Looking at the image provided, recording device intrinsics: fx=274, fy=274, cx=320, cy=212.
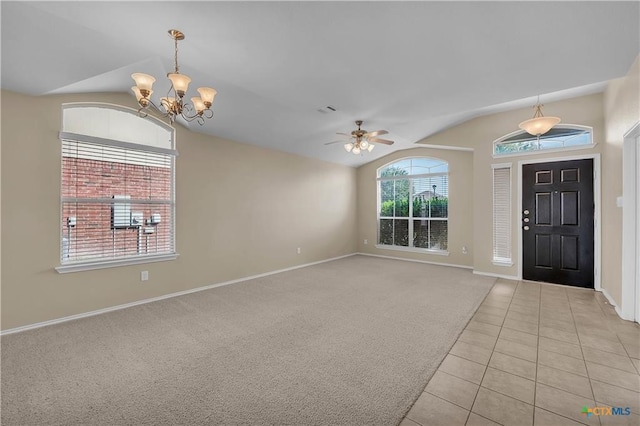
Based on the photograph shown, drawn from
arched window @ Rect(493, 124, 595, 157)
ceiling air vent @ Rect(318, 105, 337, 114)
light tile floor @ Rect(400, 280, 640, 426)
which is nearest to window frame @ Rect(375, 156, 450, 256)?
arched window @ Rect(493, 124, 595, 157)

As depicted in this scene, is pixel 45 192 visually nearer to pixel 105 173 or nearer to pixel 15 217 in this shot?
pixel 15 217

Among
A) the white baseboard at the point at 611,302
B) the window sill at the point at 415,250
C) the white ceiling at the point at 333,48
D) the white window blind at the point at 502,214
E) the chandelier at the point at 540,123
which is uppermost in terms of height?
the white ceiling at the point at 333,48

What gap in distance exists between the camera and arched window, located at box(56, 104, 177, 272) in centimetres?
336

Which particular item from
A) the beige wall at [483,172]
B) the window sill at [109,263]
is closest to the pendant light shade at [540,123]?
the beige wall at [483,172]

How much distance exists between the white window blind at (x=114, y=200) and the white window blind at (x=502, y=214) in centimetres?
578

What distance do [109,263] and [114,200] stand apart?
32.7 inches

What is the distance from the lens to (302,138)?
5.31 metres

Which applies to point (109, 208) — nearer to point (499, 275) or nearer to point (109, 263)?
point (109, 263)

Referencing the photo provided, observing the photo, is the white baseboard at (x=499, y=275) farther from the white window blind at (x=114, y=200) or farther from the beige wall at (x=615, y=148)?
the white window blind at (x=114, y=200)

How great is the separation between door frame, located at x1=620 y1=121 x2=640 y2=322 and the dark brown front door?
1409mm

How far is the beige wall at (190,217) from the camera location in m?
2.98

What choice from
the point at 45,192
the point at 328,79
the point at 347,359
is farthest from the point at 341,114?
the point at 45,192

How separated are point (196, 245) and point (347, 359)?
314 cm

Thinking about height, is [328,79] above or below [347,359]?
above
